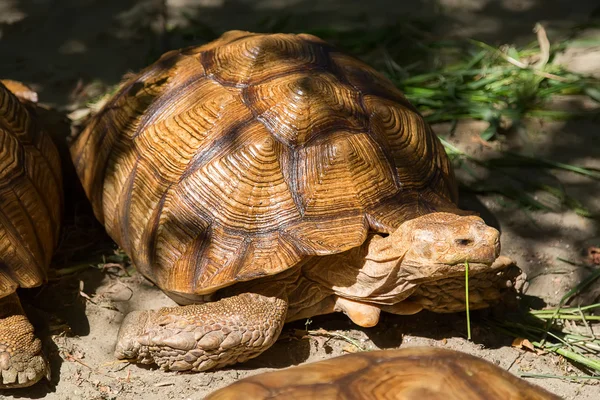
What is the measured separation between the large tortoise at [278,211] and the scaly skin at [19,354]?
0.35m

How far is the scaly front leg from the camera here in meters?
3.26

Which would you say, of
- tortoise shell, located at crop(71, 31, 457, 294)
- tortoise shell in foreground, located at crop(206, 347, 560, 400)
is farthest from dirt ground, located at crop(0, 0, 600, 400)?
tortoise shell in foreground, located at crop(206, 347, 560, 400)

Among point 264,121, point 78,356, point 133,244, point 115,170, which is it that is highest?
point 264,121

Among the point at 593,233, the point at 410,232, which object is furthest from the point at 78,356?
the point at 593,233

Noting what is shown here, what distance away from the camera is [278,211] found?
330 cm

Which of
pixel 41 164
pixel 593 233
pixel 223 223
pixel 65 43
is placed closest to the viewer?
pixel 223 223

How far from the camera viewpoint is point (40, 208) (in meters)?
3.77

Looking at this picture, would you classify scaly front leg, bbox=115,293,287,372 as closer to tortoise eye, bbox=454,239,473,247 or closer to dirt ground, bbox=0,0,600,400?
dirt ground, bbox=0,0,600,400

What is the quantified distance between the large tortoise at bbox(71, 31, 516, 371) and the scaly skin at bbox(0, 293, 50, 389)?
0.35 metres

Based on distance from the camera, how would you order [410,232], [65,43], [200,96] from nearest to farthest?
[410,232] → [200,96] → [65,43]

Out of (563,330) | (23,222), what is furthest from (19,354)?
(563,330)

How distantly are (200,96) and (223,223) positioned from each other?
26.4 inches

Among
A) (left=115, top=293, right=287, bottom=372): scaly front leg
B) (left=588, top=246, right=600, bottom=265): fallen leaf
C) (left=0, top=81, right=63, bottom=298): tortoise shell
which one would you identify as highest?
(left=0, top=81, right=63, bottom=298): tortoise shell

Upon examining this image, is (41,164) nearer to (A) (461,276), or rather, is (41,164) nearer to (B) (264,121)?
(B) (264,121)
